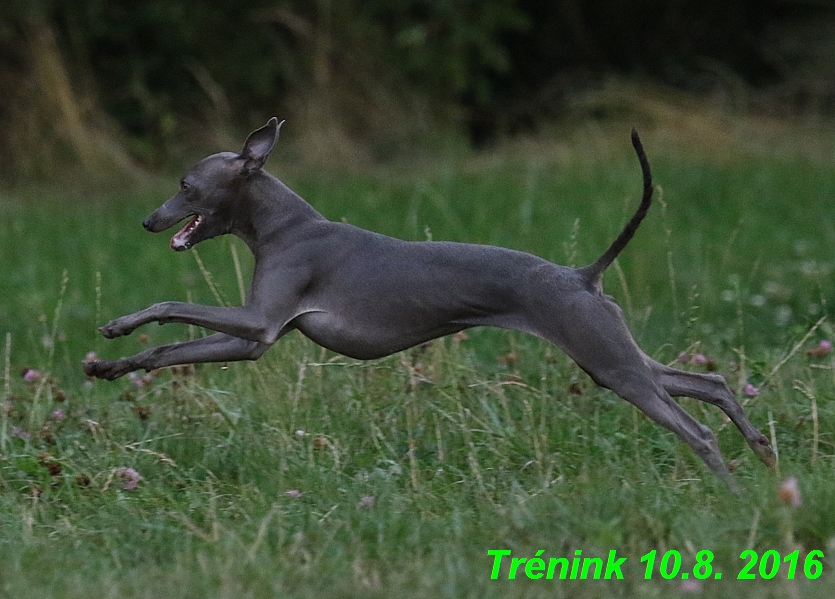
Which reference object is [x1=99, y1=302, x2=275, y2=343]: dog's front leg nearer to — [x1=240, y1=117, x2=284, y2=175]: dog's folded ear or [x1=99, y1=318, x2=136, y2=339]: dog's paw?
→ [x1=99, y1=318, x2=136, y2=339]: dog's paw

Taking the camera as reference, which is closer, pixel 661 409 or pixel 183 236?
pixel 661 409

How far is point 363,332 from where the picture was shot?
467 centimetres

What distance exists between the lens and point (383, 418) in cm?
557

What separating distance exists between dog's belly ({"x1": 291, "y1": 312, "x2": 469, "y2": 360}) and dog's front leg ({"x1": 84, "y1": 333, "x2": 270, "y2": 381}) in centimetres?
20

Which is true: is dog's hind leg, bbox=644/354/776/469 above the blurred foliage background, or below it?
below

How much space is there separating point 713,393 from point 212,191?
2003 mm

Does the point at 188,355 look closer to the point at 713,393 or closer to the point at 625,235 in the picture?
the point at 625,235

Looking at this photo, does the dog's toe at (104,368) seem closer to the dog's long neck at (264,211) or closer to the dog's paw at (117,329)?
the dog's paw at (117,329)

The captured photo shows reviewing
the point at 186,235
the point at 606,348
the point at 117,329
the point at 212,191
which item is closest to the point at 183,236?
the point at 186,235

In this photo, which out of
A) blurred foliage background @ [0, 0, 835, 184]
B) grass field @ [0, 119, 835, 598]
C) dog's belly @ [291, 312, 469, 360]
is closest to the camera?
grass field @ [0, 119, 835, 598]

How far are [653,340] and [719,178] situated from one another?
6359 mm

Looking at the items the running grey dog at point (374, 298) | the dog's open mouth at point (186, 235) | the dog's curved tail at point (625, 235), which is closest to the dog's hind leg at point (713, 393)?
the running grey dog at point (374, 298)

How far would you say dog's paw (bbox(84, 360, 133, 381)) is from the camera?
4773 millimetres

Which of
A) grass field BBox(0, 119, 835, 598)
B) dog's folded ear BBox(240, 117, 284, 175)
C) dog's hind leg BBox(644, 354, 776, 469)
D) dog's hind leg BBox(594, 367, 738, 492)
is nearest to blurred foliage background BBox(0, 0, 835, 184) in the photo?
grass field BBox(0, 119, 835, 598)
